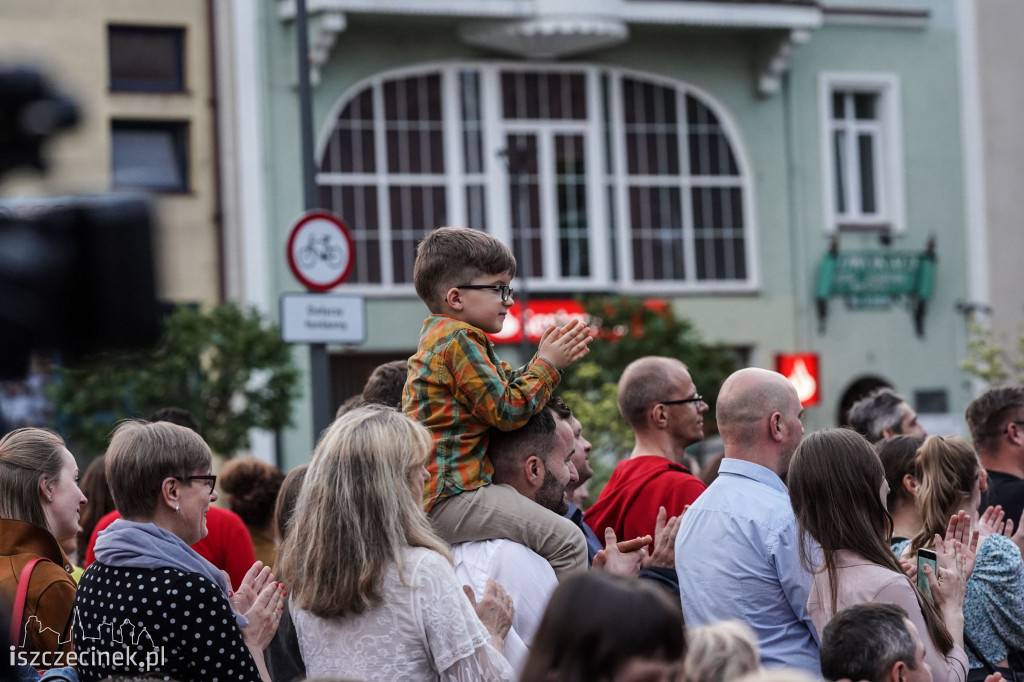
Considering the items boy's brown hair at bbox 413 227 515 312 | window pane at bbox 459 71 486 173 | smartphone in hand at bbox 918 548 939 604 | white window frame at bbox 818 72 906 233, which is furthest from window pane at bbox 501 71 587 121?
boy's brown hair at bbox 413 227 515 312

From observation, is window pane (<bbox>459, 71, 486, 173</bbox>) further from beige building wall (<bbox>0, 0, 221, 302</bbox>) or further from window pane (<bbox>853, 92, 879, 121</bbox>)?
window pane (<bbox>853, 92, 879, 121</bbox>)

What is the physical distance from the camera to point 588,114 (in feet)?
74.8

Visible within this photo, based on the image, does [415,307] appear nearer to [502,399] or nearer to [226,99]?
[226,99]

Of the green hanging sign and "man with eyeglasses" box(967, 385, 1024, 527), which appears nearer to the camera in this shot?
"man with eyeglasses" box(967, 385, 1024, 527)

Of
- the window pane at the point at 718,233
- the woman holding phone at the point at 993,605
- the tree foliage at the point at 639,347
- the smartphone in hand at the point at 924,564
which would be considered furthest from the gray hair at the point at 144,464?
the window pane at the point at 718,233

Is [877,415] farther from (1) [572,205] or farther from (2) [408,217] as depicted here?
(1) [572,205]

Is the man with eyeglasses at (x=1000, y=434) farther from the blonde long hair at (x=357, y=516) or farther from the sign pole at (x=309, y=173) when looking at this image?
the sign pole at (x=309, y=173)

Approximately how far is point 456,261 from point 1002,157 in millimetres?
21986

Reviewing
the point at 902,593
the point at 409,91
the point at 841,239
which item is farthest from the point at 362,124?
the point at 902,593

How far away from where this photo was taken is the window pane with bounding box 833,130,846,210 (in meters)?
24.4

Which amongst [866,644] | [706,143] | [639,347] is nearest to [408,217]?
[639,347]

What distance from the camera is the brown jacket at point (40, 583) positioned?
5008 mm

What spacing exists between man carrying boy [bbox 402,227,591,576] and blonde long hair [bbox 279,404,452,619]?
426 mm

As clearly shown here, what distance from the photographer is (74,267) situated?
2.67m
